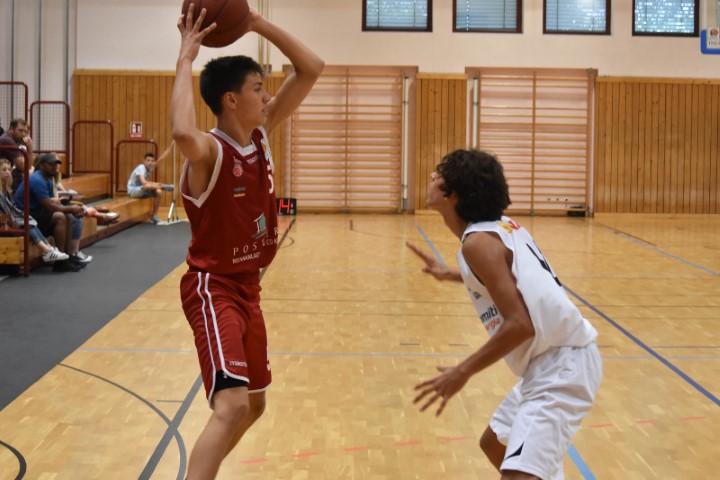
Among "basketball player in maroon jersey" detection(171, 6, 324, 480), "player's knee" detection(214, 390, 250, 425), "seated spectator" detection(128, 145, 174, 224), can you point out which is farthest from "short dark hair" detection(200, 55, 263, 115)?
"seated spectator" detection(128, 145, 174, 224)

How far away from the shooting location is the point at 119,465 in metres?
3.72

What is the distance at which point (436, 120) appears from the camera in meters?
16.3

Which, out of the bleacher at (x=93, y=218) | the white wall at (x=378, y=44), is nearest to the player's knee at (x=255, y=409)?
the bleacher at (x=93, y=218)

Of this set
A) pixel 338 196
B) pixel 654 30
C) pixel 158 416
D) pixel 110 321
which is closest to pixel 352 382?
pixel 158 416

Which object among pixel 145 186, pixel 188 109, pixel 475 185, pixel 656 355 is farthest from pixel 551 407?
pixel 145 186

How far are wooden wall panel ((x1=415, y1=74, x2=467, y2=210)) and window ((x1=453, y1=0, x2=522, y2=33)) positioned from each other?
975 mm

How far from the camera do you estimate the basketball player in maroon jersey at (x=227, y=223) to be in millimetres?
2760

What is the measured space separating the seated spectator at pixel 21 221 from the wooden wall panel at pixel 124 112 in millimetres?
7342

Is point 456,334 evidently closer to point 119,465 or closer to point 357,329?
point 357,329

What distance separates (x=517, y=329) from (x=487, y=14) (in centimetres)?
1460

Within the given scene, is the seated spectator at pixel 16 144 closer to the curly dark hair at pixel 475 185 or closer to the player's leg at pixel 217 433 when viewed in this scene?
the player's leg at pixel 217 433

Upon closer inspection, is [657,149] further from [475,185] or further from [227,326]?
[227,326]

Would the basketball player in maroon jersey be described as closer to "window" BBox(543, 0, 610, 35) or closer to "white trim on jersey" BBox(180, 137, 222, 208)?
"white trim on jersey" BBox(180, 137, 222, 208)

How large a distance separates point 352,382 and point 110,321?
92.6 inches
